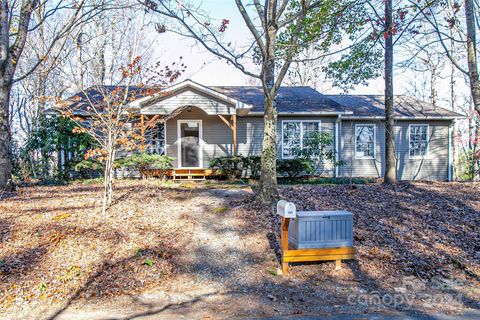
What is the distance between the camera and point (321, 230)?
500 cm

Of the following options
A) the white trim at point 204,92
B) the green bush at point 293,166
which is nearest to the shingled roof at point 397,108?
the green bush at point 293,166

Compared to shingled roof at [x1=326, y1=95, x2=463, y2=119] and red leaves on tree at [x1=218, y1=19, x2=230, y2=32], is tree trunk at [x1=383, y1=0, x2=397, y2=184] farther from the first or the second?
red leaves on tree at [x1=218, y1=19, x2=230, y2=32]

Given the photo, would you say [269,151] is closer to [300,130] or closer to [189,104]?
[189,104]

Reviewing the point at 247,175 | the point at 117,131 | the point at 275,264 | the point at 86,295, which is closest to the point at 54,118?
the point at 117,131

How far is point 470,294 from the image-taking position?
454 centimetres

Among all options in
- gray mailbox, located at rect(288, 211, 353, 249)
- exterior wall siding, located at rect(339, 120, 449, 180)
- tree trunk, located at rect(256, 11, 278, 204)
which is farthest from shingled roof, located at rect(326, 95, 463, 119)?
gray mailbox, located at rect(288, 211, 353, 249)

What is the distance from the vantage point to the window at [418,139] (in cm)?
1541

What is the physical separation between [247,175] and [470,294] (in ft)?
32.5

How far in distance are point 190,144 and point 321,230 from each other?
380 inches

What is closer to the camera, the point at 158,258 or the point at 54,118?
the point at 158,258

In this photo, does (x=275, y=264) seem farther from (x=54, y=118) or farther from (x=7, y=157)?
(x=54, y=118)

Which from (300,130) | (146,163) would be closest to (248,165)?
(300,130)

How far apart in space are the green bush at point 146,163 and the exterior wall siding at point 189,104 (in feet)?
5.16

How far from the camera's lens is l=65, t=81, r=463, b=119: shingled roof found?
46.3 ft
